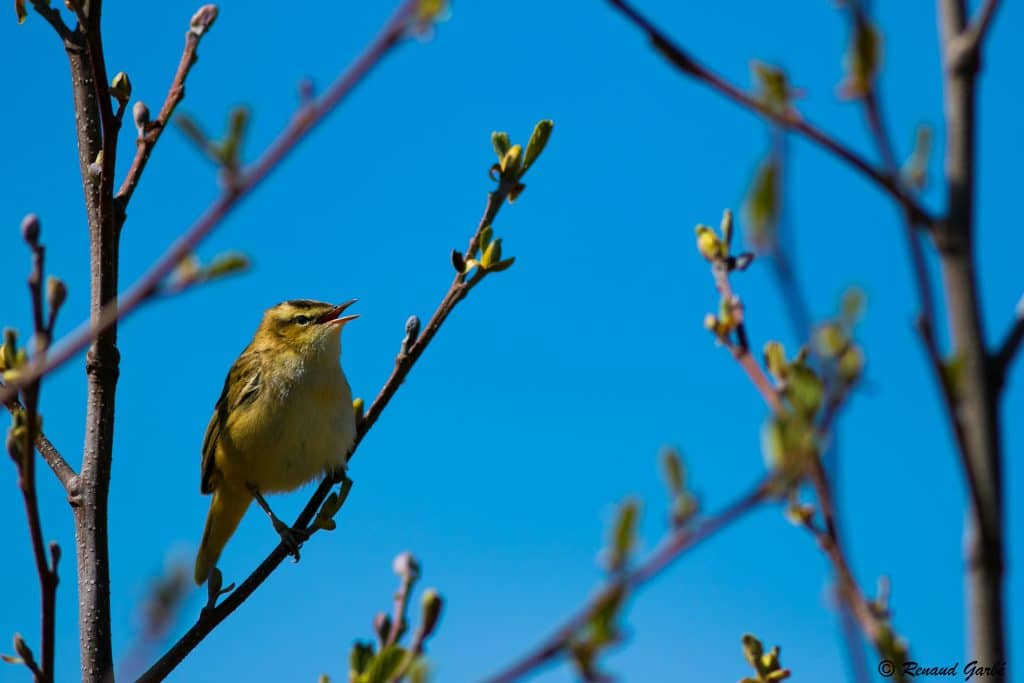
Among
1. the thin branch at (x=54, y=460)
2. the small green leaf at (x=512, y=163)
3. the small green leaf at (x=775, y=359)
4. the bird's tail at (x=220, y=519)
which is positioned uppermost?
the bird's tail at (x=220, y=519)

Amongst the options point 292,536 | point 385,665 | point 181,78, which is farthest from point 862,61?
point 292,536

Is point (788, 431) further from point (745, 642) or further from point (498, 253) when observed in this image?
point (498, 253)

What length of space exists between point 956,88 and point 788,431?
1.39ft

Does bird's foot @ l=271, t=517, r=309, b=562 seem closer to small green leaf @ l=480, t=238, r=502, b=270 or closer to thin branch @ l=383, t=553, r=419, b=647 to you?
small green leaf @ l=480, t=238, r=502, b=270

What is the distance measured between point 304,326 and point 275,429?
748 millimetres

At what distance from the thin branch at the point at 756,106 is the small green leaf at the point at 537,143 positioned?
213 centimetres

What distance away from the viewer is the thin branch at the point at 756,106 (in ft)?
4.17

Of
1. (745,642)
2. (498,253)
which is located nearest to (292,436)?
(498,253)

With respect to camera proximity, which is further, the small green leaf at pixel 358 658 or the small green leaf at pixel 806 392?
the small green leaf at pixel 358 658

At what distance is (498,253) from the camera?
356 centimetres

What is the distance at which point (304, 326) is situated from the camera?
676 cm

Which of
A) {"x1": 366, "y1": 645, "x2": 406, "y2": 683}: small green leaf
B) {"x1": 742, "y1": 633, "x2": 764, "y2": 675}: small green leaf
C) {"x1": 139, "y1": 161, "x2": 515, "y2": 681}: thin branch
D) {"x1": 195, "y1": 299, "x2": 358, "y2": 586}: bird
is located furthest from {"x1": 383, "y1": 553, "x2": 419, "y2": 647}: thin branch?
{"x1": 195, "y1": 299, "x2": 358, "y2": 586}: bird

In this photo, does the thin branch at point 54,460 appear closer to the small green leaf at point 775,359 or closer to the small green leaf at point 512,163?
the small green leaf at point 512,163

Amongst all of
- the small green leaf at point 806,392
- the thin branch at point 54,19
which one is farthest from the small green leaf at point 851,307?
the thin branch at point 54,19
